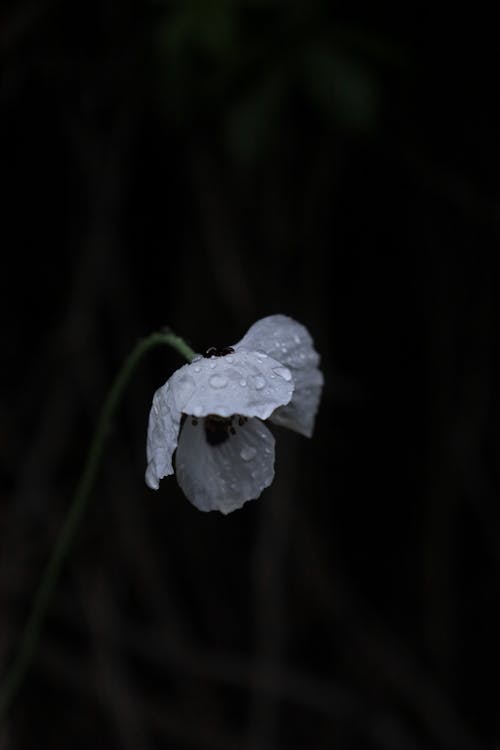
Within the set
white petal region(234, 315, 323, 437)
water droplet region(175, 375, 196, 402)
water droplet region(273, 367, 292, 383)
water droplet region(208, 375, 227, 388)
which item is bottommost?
water droplet region(175, 375, 196, 402)

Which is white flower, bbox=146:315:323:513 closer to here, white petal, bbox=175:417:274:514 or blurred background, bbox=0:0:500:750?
white petal, bbox=175:417:274:514

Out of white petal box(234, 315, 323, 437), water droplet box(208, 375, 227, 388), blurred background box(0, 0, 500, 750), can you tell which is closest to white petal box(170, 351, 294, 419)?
water droplet box(208, 375, 227, 388)

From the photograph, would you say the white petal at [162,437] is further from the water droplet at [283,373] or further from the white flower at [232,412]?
the water droplet at [283,373]

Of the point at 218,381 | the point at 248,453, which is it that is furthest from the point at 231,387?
the point at 248,453

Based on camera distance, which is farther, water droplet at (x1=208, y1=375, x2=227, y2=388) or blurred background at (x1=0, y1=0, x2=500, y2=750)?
blurred background at (x1=0, y1=0, x2=500, y2=750)

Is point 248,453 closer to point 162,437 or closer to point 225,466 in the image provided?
point 225,466

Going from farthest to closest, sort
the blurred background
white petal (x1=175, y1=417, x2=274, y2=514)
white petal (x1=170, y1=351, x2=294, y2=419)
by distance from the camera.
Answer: the blurred background → white petal (x1=175, y1=417, x2=274, y2=514) → white petal (x1=170, y1=351, x2=294, y2=419)
